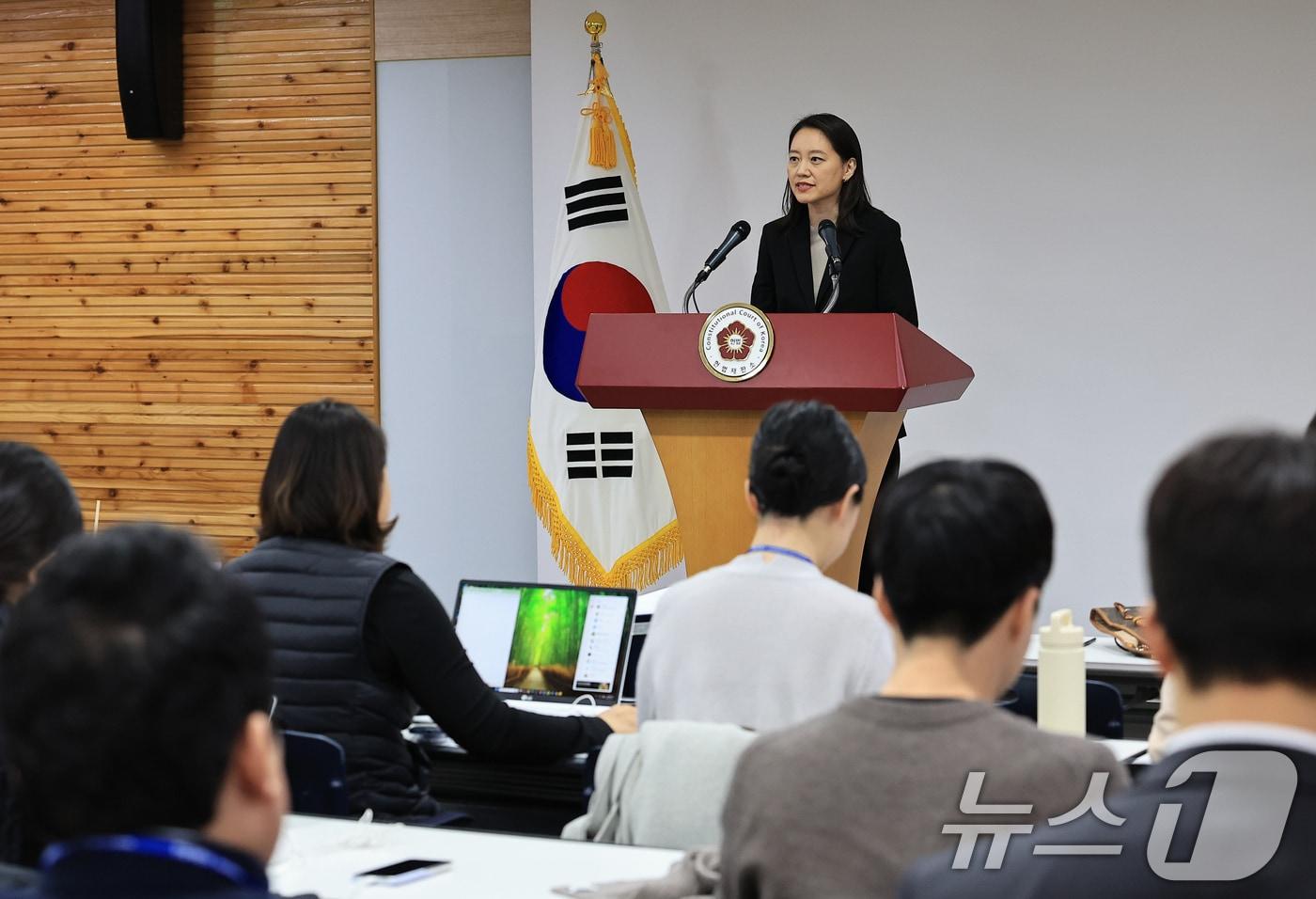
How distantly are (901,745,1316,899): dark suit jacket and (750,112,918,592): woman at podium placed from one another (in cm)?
318

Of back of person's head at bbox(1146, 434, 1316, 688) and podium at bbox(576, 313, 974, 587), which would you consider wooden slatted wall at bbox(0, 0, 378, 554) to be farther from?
back of person's head at bbox(1146, 434, 1316, 688)

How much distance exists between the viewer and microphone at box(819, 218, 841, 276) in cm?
370

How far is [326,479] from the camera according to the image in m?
2.58

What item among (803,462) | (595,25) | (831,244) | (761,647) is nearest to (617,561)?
(831,244)

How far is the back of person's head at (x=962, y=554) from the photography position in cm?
138

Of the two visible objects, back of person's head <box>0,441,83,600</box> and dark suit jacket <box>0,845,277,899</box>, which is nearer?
dark suit jacket <box>0,845,277,899</box>

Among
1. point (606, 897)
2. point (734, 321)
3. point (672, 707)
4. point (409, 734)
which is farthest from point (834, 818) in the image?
point (734, 321)

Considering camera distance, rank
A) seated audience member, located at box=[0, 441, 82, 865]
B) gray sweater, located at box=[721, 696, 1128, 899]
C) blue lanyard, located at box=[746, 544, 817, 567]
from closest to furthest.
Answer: gray sweater, located at box=[721, 696, 1128, 899] → seated audience member, located at box=[0, 441, 82, 865] → blue lanyard, located at box=[746, 544, 817, 567]

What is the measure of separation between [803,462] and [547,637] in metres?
0.95

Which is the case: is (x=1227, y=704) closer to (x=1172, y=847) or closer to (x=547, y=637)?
(x=1172, y=847)

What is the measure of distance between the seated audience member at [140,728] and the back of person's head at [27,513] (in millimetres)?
1158

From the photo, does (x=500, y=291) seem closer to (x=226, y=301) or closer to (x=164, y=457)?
(x=226, y=301)

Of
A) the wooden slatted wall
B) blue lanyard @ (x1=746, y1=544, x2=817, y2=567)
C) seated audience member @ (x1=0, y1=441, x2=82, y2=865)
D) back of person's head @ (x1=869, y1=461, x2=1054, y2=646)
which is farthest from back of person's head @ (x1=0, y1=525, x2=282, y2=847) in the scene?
the wooden slatted wall

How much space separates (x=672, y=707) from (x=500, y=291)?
402 cm
